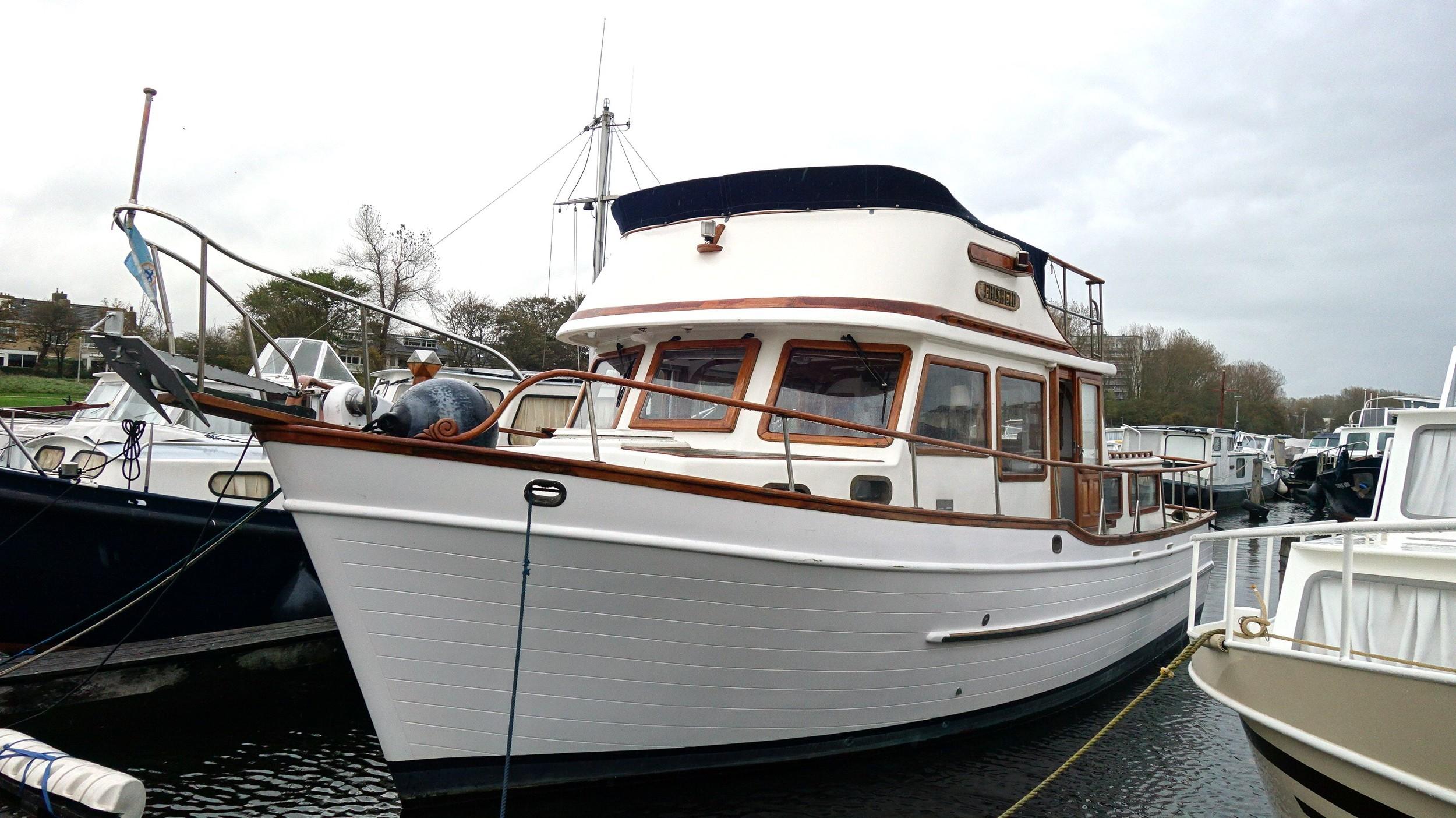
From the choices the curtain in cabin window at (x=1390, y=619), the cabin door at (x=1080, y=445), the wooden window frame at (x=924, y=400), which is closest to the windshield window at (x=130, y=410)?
the wooden window frame at (x=924, y=400)

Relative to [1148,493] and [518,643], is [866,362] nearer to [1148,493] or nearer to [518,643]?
[518,643]

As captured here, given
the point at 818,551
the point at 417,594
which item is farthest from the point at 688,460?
the point at 417,594

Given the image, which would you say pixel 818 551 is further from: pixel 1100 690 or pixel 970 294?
pixel 1100 690

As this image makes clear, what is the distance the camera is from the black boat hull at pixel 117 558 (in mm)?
7176

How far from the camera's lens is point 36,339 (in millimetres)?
35594

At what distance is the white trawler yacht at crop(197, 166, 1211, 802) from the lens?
Result: 14.3ft

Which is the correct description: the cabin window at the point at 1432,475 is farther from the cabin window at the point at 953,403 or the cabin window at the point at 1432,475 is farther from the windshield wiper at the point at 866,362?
the windshield wiper at the point at 866,362

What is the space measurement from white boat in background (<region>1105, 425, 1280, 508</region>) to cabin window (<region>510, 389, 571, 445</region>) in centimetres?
2037

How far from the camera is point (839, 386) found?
639cm

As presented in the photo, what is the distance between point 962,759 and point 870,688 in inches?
53.8

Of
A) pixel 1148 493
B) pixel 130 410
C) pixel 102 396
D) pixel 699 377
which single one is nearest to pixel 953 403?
pixel 699 377

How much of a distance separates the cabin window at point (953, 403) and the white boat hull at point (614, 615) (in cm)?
95

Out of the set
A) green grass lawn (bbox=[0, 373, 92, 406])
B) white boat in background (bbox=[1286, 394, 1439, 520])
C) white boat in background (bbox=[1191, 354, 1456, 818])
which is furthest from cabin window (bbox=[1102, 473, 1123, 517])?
green grass lawn (bbox=[0, 373, 92, 406])

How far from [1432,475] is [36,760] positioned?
8.08m
